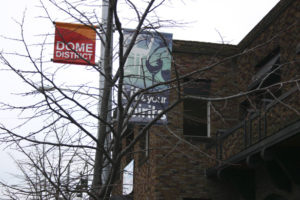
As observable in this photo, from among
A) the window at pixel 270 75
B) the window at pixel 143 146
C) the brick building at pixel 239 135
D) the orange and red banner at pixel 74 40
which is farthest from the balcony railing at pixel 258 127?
the orange and red banner at pixel 74 40

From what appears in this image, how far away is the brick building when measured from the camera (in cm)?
1285

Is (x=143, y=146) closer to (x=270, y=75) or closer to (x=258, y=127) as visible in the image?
(x=270, y=75)

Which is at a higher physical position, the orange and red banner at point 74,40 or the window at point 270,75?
the window at point 270,75

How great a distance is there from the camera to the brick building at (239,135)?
12852 millimetres

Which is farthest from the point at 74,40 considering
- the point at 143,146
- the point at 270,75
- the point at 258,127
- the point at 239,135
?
the point at 143,146

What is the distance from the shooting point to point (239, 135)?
1485 cm

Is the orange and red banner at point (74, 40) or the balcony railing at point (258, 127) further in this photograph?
the balcony railing at point (258, 127)

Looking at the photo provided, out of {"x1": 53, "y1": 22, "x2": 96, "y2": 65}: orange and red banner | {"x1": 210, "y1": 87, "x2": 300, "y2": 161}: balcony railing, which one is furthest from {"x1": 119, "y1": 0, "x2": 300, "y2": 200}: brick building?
{"x1": 53, "y1": 22, "x2": 96, "y2": 65}: orange and red banner

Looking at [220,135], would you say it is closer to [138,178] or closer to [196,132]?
[196,132]

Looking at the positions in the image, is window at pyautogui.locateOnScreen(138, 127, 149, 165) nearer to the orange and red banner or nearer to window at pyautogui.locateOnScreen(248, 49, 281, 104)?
window at pyautogui.locateOnScreen(248, 49, 281, 104)

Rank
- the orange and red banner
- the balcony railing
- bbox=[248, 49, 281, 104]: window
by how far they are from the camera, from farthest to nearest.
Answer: bbox=[248, 49, 281, 104]: window
the balcony railing
the orange and red banner

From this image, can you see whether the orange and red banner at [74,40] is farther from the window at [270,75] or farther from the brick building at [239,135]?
the window at [270,75]

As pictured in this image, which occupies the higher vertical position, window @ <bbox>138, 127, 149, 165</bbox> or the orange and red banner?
the orange and red banner

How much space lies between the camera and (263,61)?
16.4 m
